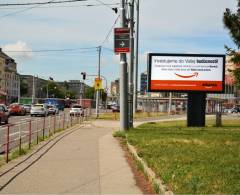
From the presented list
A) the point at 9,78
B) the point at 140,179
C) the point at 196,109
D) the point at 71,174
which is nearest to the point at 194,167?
the point at 140,179

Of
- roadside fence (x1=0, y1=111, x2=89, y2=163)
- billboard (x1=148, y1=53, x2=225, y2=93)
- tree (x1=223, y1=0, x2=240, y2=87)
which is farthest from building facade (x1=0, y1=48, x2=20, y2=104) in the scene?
tree (x1=223, y1=0, x2=240, y2=87)

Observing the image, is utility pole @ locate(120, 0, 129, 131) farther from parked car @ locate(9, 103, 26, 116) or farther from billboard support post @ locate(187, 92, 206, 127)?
parked car @ locate(9, 103, 26, 116)

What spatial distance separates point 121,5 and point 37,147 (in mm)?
10805

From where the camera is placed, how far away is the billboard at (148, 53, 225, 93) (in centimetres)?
3672

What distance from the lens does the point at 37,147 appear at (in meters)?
18.7

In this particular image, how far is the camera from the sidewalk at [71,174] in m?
10.1

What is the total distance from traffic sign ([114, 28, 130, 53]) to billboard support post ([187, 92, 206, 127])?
11.8 meters

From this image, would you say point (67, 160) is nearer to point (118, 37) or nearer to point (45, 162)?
point (45, 162)

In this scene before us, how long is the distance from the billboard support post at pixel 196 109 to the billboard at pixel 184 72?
0.56m

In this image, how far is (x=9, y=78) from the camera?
177250 millimetres

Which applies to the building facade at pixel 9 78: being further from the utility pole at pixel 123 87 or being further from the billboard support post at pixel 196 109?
the utility pole at pixel 123 87

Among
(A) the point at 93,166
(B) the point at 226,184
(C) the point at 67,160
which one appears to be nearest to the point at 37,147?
(C) the point at 67,160

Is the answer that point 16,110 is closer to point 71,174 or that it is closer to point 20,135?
A: point 20,135

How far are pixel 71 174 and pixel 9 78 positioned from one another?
169m
